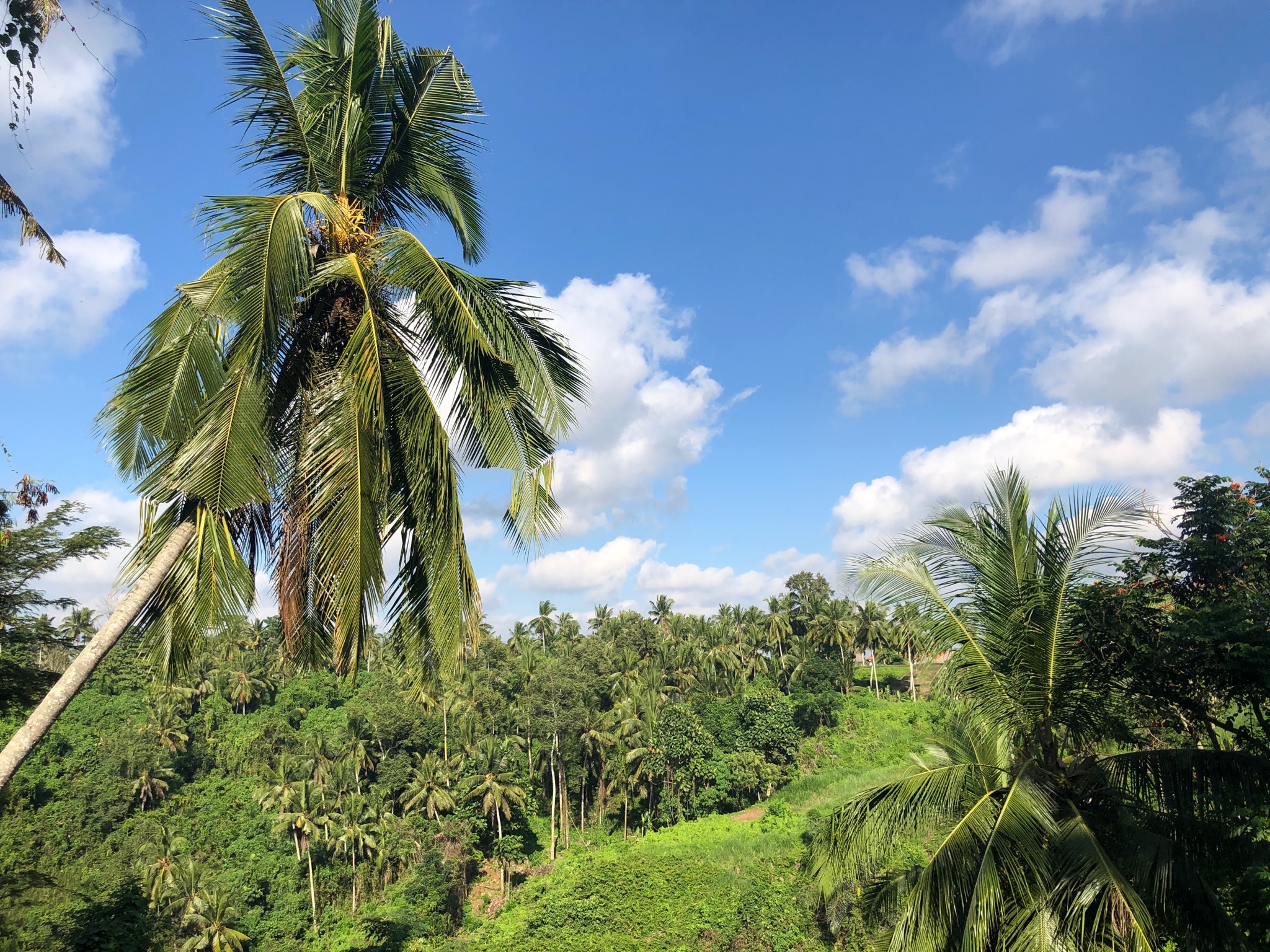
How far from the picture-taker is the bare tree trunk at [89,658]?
117 inches

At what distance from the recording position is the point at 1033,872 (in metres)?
4.78

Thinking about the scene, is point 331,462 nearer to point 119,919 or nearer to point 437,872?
point 119,919

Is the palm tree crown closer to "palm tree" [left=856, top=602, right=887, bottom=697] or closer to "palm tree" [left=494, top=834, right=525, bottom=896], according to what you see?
"palm tree" [left=494, top=834, right=525, bottom=896]

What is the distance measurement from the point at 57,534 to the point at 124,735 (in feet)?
123

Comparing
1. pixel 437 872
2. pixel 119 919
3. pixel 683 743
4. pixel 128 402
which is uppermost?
pixel 128 402

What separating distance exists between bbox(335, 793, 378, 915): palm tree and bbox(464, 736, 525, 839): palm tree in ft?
15.7

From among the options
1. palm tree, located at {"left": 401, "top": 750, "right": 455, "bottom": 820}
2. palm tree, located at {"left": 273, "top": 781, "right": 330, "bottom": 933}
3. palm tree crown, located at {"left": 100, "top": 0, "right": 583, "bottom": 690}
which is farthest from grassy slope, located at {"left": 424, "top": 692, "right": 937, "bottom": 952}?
palm tree crown, located at {"left": 100, "top": 0, "right": 583, "bottom": 690}

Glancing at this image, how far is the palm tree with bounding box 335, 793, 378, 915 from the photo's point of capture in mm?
34625

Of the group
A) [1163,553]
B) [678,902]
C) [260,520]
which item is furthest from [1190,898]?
[678,902]

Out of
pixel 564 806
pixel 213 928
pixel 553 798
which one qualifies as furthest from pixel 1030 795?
pixel 564 806

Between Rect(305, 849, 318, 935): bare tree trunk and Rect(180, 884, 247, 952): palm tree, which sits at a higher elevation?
Rect(180, 884, 247, 952): palm tree

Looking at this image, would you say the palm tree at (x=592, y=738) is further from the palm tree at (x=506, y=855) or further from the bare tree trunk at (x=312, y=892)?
the bare tree trunk at (x=312, y=892)

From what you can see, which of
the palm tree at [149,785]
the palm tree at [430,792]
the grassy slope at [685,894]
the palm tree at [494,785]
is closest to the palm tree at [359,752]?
the palm tree at [430,792]

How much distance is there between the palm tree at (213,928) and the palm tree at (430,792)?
A: 393 inches
